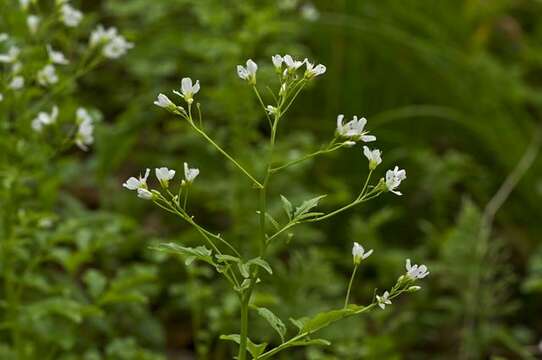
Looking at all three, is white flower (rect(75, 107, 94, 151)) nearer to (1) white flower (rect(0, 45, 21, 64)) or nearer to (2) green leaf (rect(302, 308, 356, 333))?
(1) white flower (rect(0, 45, 21, 64))

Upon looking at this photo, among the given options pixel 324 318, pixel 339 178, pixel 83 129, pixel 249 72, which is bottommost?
pixel 339 178

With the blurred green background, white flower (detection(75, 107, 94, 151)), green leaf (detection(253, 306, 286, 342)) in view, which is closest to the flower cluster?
green leaf (detection(253, 306, 286, 342))

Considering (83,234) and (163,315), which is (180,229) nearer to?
(163,315)

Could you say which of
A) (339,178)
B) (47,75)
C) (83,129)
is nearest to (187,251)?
(83,129)

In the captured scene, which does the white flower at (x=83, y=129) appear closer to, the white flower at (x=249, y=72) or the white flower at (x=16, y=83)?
the white flower at (x=16, y=83)

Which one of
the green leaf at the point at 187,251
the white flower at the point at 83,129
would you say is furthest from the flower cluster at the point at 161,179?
the white flower at the point at 83,129

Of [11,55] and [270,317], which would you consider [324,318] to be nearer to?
[270,317]

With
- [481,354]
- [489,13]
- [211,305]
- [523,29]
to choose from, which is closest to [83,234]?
[211,305]
